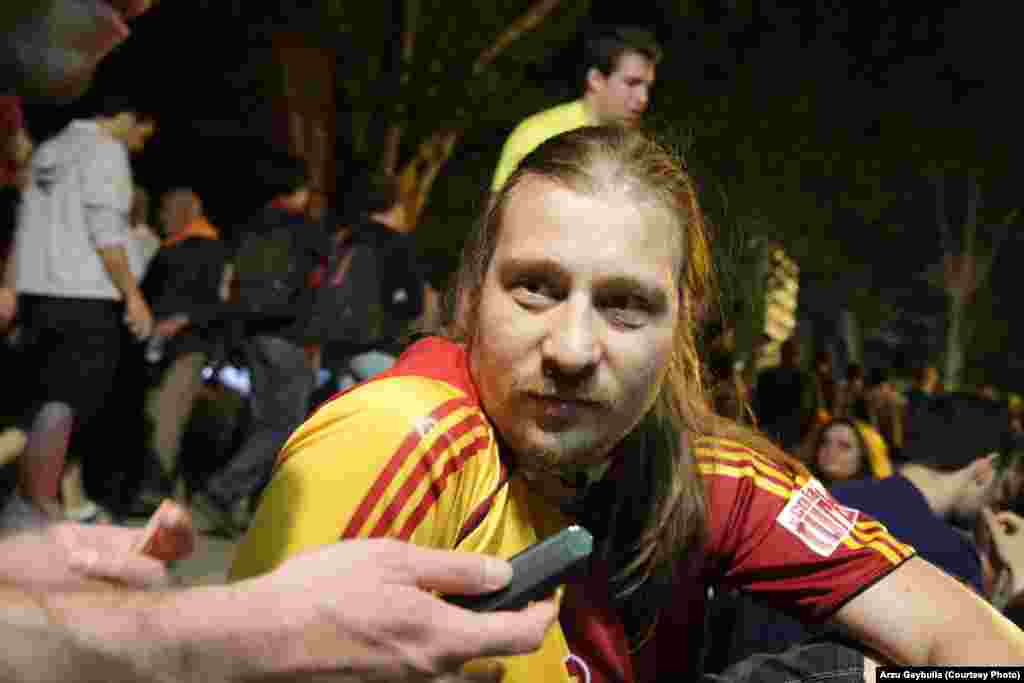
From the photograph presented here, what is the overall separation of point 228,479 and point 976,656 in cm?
449

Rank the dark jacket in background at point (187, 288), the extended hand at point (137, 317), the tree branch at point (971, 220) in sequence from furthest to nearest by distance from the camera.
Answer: the tree branch at point (971, 220) < the dark jacket in background at point (187, 288) < the extended hand at point (137, 317)

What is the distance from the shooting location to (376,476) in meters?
1.68

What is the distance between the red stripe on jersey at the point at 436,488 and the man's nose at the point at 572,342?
165mm

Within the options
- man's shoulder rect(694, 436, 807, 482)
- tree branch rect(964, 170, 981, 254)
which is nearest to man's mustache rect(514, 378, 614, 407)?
man's shoulder rect(694, 436, 807, 482)

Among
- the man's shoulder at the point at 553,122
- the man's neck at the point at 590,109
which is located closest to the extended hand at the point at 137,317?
the man's shoulder at the point at 553,122

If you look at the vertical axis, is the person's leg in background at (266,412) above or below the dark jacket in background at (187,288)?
below

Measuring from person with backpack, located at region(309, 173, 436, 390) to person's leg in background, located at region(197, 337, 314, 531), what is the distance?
169mm

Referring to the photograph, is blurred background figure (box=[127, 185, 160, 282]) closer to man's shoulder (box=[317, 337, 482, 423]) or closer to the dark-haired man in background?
the dark-haired man in background

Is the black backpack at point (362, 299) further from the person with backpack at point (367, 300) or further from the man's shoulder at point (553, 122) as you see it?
the man's shoulder at point (553, 122)

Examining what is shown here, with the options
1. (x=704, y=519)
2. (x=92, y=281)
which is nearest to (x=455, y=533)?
(x=704, y=519)

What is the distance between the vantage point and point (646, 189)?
196cm

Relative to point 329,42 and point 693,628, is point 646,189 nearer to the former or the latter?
point 693,628

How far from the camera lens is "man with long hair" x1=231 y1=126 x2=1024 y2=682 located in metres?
1.73

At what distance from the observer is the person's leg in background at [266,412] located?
235 inches
